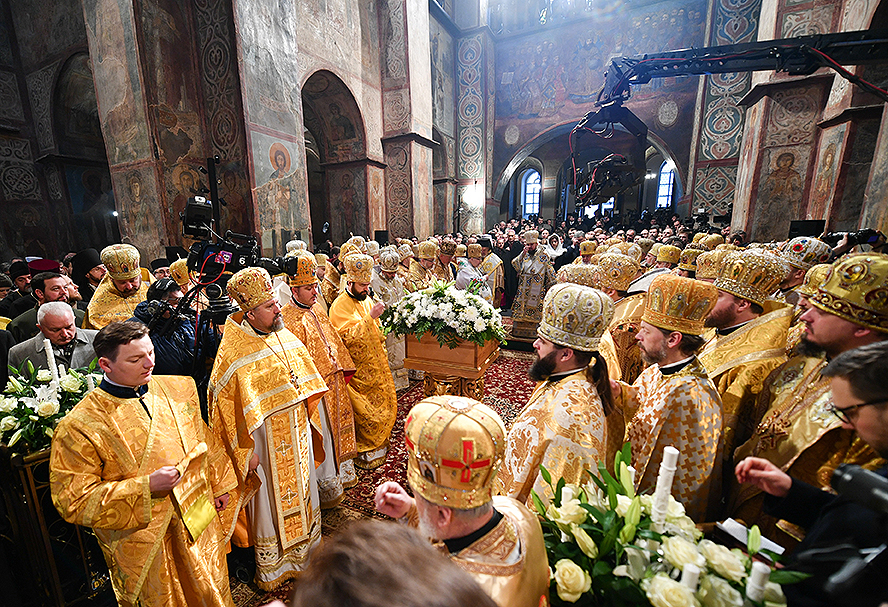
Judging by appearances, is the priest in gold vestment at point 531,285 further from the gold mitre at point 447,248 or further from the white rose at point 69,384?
the white rose at point 69,384

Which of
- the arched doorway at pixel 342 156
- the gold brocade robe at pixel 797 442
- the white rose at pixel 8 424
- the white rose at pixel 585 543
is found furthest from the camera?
the arched doorway at pixel 342 156

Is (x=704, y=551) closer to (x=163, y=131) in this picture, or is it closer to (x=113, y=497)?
(x=113, y=497)

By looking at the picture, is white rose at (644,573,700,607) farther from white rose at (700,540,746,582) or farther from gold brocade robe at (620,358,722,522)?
gold brocade robe at (620,358,722,522)

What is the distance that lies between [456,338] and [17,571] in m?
3.66

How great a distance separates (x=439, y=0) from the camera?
17.7 meters

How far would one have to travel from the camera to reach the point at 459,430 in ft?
3.77

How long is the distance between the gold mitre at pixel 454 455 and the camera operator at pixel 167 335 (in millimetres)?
2589

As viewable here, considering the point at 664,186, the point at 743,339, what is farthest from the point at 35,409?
the point at 664,186

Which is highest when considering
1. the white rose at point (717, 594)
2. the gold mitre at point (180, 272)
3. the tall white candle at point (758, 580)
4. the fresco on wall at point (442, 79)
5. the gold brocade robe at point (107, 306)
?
the fresco on wall at point (442, 79)

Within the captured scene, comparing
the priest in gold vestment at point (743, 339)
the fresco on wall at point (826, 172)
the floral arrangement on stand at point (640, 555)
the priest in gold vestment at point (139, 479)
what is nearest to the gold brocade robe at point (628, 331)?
the priest in gold vestment at point (743, 339)

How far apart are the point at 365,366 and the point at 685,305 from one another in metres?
3.38

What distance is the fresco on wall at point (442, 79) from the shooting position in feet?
57.7

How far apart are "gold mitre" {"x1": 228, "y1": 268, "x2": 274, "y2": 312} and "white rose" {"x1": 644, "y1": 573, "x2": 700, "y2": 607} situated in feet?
8.95

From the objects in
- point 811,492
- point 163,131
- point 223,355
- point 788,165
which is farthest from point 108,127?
point 788,165
